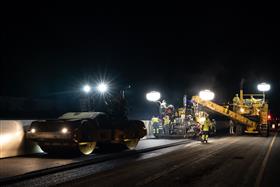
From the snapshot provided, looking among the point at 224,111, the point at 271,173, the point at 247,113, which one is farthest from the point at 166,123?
the point at 271,173

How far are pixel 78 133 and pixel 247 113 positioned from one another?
75.5 feet

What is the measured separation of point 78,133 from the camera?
13891mm

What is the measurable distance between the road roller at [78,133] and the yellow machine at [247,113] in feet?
46.4

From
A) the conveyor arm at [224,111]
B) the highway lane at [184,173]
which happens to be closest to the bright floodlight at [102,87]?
the highway lane at [184,173]

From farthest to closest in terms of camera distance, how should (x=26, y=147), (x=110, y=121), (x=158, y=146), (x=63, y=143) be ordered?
(x=158, y=146) < (x=110, y=121) < (x=26, y=147) < (x=63, y=143)

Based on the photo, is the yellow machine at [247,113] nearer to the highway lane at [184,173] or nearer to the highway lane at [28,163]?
the highway lane at [184,173]

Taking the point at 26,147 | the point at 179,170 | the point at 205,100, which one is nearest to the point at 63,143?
the point at 26,147

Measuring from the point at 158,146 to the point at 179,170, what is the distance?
7.86 metres

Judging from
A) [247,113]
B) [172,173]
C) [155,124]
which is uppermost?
[247,113]

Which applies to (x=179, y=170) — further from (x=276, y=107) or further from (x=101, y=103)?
(x=276, y=107)

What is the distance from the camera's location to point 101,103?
17.3 metres

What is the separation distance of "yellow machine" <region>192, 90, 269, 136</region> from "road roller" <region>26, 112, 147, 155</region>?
557 inches

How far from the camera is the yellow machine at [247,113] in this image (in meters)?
30.6

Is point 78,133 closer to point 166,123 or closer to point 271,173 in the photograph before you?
point 271,173
